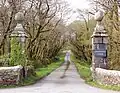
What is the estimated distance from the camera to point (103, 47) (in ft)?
72.6

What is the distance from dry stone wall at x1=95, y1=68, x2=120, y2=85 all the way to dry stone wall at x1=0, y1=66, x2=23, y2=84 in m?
5.29

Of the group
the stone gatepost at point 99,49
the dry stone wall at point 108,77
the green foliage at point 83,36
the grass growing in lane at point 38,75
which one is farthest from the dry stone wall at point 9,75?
the green foliage at point 83,36

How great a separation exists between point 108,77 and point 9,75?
238 inches

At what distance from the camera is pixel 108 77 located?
60.3ft

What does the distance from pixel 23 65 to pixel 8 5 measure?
1230 centimetres

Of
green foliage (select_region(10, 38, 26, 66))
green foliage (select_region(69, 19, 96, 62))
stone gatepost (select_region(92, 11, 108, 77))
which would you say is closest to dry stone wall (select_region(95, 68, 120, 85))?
stone gatepost (select_region(92, 11, 108, 77))

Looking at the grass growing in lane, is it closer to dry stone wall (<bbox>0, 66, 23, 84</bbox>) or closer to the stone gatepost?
dry stone wall (<bbox>0, 66, 23, 84</bbox>)

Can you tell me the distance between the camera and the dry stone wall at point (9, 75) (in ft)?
60.6

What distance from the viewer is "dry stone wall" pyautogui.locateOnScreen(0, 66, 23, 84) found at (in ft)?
60.6

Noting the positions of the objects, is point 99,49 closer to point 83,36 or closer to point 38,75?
point 38,75

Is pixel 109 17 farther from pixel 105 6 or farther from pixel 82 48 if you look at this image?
pixel 82 48

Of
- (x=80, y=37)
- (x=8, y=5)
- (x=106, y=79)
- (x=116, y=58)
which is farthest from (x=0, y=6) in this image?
(x=80, y=37)

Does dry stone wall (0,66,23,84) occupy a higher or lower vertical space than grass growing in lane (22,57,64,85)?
higher

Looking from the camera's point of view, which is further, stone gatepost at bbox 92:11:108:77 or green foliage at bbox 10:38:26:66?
stone gatepost at bbox 92:11:108:77
